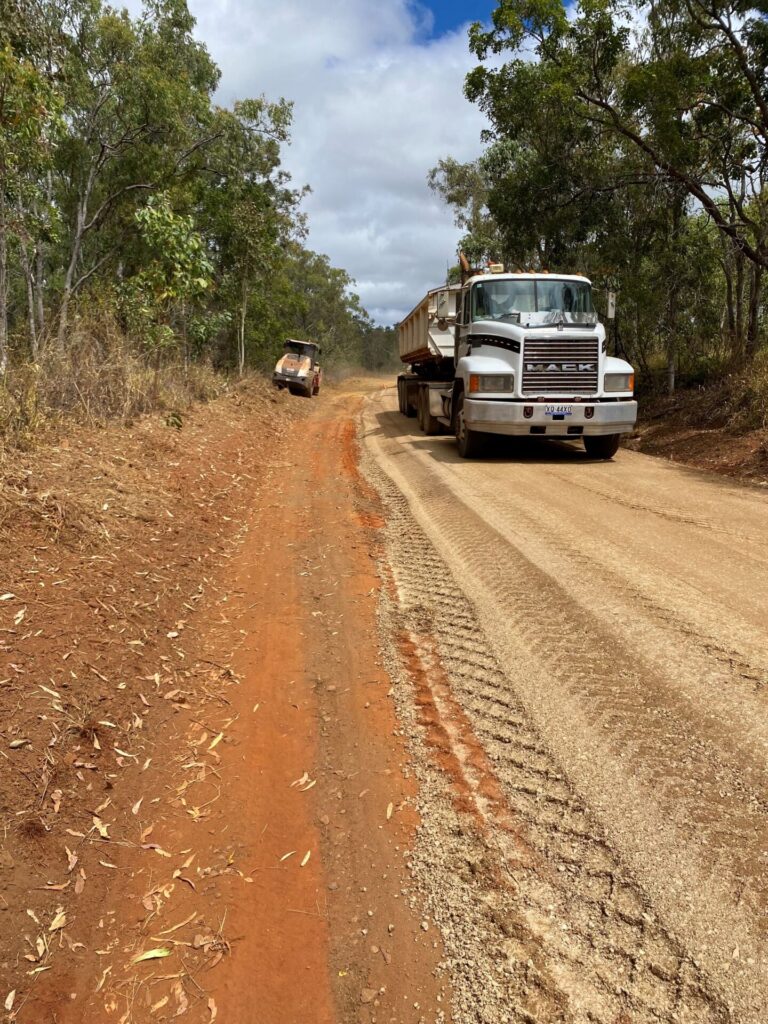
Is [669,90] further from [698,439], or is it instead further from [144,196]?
[144,196]

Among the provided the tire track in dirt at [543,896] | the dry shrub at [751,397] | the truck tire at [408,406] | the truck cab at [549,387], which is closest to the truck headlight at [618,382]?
the truck cab at [549,387]

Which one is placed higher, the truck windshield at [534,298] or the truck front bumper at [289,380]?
the truck windshield at [534,298]

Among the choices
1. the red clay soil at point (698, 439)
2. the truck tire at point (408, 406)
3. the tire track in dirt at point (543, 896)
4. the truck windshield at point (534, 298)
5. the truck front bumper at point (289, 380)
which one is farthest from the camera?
the truck front bumper at point (289, 380)

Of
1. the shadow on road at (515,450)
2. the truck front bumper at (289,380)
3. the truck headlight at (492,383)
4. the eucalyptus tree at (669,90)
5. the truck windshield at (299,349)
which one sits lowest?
the shadow on road at (515,450)

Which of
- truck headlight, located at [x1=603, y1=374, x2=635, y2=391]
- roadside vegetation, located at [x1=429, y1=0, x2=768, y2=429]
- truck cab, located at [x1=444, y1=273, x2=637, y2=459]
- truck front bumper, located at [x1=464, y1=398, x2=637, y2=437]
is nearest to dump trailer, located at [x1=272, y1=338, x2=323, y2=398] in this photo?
roadside vegetation, located at [x1=429, y1=0, x2=768, y2=429]

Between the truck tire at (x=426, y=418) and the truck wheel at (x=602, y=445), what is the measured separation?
436cm

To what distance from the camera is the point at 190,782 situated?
3008 millimetres

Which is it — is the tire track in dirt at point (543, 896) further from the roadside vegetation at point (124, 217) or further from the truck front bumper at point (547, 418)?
the truck front bumper at point (547, 418)

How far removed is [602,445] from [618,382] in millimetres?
1033

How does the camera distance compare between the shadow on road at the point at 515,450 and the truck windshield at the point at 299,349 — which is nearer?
the shadow on road at the point at 515,450

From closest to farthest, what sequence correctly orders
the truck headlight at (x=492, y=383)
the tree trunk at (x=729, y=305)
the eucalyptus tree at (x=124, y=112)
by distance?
the truck headlight at (x=492, y=383) < the tree trunk at (x=729, y=305) < the eucalyptus tree at (x=124, y=112)

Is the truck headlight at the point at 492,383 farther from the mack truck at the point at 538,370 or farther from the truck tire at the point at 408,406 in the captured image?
the truck tire at the point at 408,406

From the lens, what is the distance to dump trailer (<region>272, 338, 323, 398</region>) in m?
27.0

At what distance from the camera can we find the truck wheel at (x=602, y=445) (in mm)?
10695
